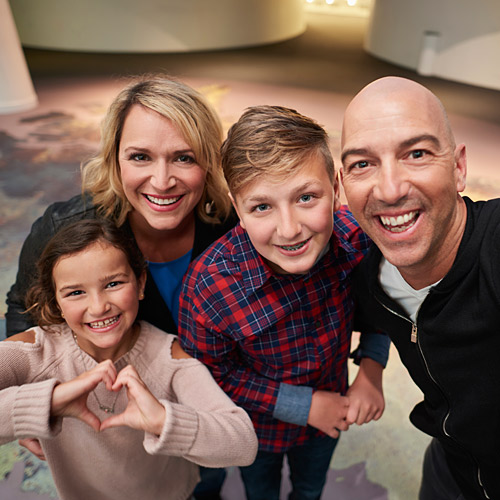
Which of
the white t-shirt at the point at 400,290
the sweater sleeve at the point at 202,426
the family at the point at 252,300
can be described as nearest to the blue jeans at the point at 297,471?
the family at the point at 252,300

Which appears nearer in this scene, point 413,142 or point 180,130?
point 413,142

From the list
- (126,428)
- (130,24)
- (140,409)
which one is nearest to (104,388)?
(126,428)

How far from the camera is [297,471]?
6.11 ft

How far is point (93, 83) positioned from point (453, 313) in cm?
738

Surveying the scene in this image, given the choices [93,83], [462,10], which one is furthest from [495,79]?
[93,83]

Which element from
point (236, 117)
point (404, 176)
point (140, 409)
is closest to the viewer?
point (404, 176)

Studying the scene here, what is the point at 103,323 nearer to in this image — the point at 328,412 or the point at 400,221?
the point at 328,412

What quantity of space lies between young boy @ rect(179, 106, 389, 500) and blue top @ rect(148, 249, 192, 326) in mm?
296

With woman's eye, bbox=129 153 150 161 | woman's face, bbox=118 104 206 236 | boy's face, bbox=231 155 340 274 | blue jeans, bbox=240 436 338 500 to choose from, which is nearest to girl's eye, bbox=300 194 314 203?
boy's face, bbox=231 155 340 274

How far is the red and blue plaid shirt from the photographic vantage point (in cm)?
139

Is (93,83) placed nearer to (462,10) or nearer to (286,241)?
(462,10)

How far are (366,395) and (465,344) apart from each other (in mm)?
533

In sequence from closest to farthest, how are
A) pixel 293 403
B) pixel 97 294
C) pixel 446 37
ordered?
pixel 97 294
pixel 293 403
pixel 446 37

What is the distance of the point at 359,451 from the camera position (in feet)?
7.45
